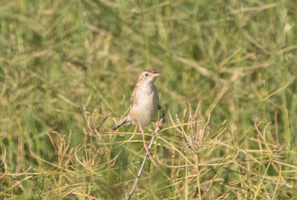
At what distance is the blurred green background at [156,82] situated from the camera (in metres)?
3.38

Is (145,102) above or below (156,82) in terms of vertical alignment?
below

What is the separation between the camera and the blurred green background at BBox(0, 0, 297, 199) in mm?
3385

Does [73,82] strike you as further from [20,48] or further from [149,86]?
[149,86]

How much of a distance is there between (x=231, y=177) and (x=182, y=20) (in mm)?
2199

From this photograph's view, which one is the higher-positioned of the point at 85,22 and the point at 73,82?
the point at 85,22

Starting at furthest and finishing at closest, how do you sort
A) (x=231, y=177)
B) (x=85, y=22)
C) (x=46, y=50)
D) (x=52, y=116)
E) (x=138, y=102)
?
(x=85, y=22), (x=46, y=50), (x=52, y=116), (x=231, y=177), (x=138, y=102)

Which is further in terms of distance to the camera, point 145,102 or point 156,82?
point 156,82

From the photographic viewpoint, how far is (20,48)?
4309 millimetres

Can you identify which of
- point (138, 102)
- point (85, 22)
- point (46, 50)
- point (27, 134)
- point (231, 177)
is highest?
point (85, 22)

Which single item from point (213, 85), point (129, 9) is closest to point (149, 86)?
point (213, 85)

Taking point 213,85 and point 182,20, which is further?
point 182,20

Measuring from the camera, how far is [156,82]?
14.2 feet

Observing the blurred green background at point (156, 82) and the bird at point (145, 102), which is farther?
the blurred green background at point (156, 82)

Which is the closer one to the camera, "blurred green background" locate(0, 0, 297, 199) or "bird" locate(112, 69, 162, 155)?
"bird" locate(112, 69, 162, 155)
